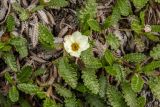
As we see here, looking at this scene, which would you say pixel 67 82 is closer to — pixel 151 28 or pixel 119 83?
pixel 119 83

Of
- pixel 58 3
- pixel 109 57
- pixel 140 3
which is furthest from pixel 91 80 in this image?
pixel 140 3

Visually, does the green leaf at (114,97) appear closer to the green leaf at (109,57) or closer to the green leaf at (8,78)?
the green leaf at (109,57)

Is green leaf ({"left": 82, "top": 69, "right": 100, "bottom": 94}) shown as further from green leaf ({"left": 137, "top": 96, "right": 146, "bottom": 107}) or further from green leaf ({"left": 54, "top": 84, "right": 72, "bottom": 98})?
green leaf ({"left": 137, "top": 96, "right": 146, "bottom": 107})

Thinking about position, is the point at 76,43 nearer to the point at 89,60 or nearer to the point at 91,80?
the point at 89,60

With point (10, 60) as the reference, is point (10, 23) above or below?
above

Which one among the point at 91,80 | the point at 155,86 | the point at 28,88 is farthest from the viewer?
the point at 155,86

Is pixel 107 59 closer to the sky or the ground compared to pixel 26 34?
closer to the ground

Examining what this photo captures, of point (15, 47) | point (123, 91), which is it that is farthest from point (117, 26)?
point (15, 47)
